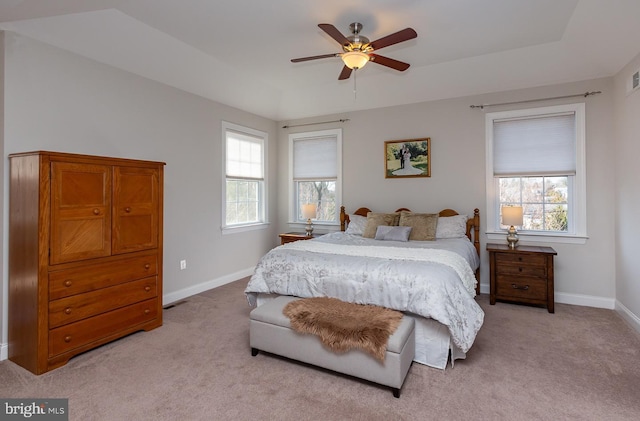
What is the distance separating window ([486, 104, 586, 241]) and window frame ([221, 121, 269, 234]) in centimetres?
334

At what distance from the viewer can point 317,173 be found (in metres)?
5.58

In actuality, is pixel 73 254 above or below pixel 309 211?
below

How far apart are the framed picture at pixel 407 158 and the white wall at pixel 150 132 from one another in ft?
6.65

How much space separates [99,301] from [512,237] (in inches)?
170

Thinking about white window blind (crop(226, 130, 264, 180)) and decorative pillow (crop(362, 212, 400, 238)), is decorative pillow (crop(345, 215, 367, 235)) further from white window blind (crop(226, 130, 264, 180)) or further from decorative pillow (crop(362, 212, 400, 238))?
white window blind (crop(226, 130, 264, 180))

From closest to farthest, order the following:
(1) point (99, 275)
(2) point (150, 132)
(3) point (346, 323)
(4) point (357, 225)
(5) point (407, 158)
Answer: (3) point (346, 323), (1) point (99, 275), (2) point (150, 132), (4) point (357, 225), (5) point (407, 158)

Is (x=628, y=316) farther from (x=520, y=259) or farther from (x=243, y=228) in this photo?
(x=243, y=228)

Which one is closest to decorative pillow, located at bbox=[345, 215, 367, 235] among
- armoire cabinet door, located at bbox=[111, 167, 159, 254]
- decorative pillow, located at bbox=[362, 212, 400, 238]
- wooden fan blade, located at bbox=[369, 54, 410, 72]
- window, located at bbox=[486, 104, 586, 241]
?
decorative pillow, located at bbox=[362, 212, 400, 238]

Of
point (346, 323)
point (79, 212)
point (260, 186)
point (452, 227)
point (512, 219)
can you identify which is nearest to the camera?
point (346, 323)

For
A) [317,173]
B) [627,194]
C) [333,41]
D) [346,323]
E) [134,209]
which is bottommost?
[346,323]

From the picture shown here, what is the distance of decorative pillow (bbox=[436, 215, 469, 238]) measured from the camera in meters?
4.21

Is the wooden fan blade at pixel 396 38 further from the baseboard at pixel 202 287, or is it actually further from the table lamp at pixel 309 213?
the baseboard at pixel 202 287

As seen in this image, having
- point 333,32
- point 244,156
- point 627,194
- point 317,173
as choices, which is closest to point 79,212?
point 333,32

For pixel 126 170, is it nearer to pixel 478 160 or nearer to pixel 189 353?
pixel 189 353
